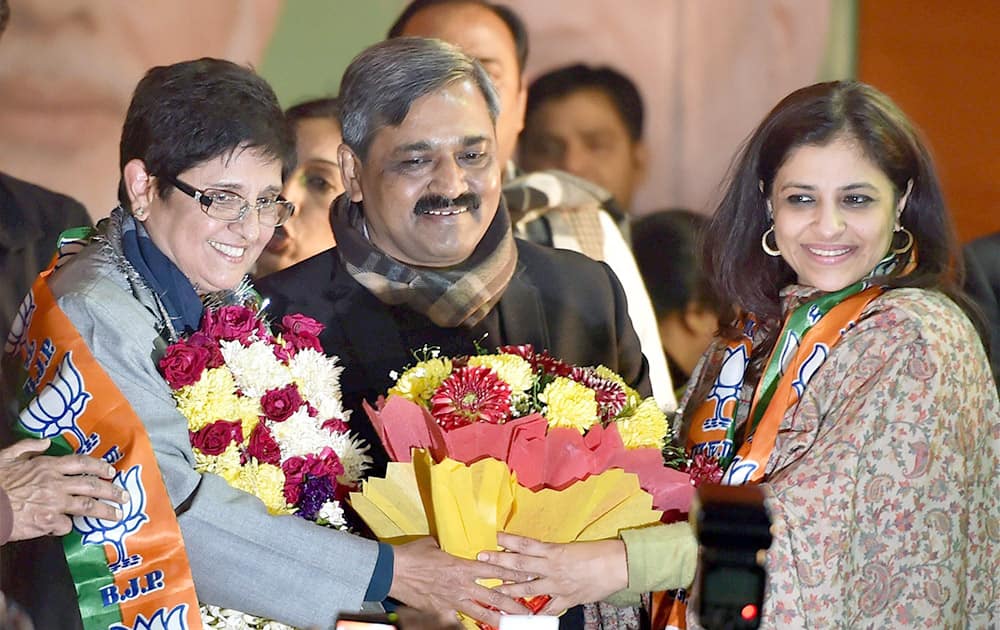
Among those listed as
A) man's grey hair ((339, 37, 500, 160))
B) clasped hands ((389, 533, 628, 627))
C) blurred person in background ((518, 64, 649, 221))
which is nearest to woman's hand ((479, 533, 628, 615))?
clasped hands ((389, 533, 628, 627))

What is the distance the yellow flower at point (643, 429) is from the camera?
260 centimetres

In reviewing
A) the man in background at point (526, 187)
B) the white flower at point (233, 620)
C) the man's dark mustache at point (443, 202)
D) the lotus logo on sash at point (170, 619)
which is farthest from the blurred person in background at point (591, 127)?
the lotus logo on sash at point (170, 619)

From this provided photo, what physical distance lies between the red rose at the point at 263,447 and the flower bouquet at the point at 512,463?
0.17m

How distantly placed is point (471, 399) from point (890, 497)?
0.80 m

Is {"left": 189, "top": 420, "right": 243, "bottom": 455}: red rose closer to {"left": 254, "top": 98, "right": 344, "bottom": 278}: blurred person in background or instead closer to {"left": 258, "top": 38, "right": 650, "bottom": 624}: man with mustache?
{"left": 258, "top": 38, "right": 650, "bottom": 624}: man with mustache

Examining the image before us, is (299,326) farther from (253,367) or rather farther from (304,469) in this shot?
(304,469)

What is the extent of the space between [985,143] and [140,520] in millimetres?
3736

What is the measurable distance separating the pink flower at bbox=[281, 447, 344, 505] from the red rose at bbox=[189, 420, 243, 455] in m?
0.15

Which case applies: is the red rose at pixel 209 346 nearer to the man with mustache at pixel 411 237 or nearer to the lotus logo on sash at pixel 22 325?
the lotus logo on sash at pixel 22 325

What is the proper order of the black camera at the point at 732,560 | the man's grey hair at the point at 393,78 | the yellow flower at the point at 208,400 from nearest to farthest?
the black camera at the point at 732,560
the yellow flower at the point at 208,400
the man's grey hair at the point at 393,78

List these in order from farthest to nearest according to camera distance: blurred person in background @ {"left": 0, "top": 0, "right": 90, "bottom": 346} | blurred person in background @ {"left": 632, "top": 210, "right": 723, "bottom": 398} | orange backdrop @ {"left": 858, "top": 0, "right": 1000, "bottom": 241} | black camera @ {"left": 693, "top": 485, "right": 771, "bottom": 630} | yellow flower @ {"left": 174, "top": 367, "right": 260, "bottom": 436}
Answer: orange backdrop @ {"left": 858, "top": 0, "right": 1000, "bottom": 241}, blurred person in background @ {"left": 632, "top": 210, "right": 723, "bottom": 398}, blurred person in background @ {"left": 0, "top": 0, "right": 90, "bottom": 346}, yellow flower @ {"left": 174, "top": 367, "right": 260, "bottom": 436}, black camera @ {"left": 693, "top": 485, "right": 771, "bottom": 630}

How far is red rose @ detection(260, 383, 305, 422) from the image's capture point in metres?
2.57

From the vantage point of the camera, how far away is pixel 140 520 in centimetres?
242

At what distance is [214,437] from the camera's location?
2471 mm
